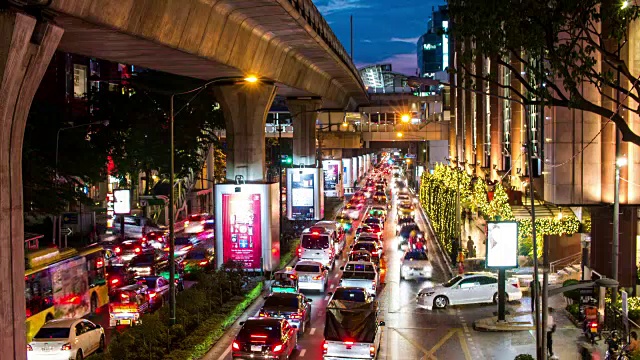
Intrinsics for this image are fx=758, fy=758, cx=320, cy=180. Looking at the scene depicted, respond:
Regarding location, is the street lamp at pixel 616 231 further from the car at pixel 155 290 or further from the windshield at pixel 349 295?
the car at pixel 155 290

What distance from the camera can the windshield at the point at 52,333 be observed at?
2020cm

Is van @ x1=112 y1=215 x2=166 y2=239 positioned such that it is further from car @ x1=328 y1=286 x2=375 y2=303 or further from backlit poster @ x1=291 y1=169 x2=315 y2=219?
car @ x1=328 y1=286 x2=375 y2=303

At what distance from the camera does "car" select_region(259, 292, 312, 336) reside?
23266mm

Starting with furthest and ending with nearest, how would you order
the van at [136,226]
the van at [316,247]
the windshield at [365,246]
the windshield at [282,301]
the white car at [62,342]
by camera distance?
1. the van at [136,226]
2. the windshield at [365,246]
3. the van at [316,247]
4. the windshield at [282,301]
5. the white car at [62,342]

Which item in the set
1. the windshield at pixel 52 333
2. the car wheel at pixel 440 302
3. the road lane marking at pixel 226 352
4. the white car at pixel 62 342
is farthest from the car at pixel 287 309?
the car wheel at pixel 440 302

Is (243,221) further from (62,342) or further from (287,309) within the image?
(62,342)

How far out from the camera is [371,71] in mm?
171125

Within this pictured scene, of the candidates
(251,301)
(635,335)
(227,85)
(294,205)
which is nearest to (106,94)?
(294,205)

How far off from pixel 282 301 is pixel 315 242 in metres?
14.4

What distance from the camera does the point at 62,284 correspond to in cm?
2498

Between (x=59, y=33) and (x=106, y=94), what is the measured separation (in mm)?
41973

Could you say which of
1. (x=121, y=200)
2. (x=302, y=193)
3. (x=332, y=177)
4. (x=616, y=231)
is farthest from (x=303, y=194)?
(x=332, y=177)

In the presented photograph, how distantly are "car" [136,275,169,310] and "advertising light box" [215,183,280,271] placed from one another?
202 inches

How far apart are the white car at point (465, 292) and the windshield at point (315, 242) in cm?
921
